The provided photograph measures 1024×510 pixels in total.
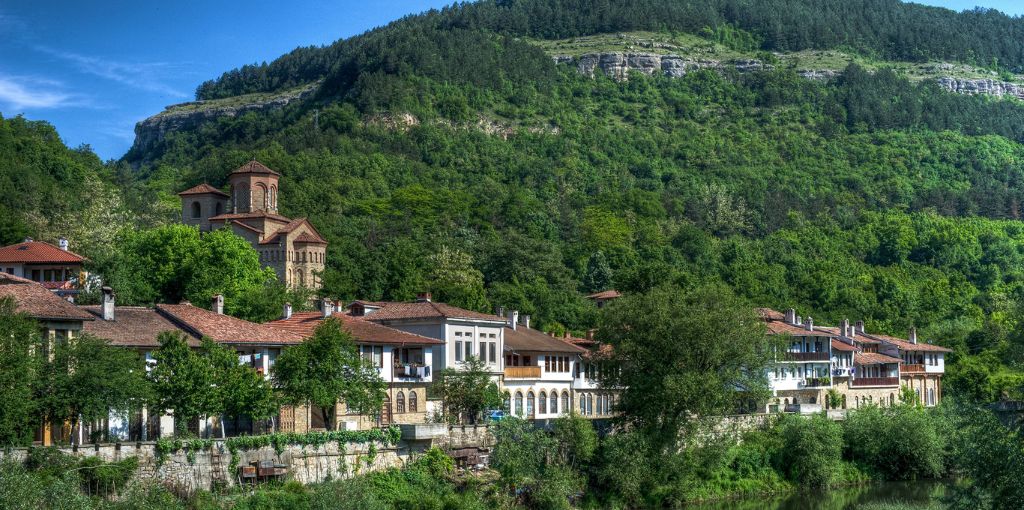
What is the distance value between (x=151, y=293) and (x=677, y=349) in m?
30.9

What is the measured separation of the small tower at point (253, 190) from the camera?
104706 mm

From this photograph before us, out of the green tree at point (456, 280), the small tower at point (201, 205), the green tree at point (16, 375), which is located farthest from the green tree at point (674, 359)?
the small tower at point (201, 205)

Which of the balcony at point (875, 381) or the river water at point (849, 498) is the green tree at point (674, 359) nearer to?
the river water at point (849, 498)

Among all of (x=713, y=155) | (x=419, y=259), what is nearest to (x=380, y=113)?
(x=713, y=155)

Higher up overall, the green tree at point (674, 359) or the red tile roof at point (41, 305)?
the red tile roof at point (41, 305)

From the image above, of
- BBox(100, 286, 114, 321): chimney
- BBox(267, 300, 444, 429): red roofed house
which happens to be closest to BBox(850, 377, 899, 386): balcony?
BBox(267, 300, 444, 429): red roofed house

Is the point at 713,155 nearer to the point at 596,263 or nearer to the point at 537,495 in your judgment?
the point at 596,263

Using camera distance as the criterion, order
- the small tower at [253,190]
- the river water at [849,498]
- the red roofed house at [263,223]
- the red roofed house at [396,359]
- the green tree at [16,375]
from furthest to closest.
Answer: the small tower at [253,190]
the red roofed house at [263,223]
the river water at [849,498]
the red roofed house at [396,359]
the green tree at [16,375]

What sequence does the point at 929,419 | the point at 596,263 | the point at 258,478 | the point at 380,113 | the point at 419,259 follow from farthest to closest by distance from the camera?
the point at 380,113 → the point at 596,263 → the point at 419,259 → the point at 929,419 → the point at 258,478

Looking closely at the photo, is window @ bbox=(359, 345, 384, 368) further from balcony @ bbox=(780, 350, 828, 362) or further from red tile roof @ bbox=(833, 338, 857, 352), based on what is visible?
red tile roof @ bbox=(833, 338, 857, 352)

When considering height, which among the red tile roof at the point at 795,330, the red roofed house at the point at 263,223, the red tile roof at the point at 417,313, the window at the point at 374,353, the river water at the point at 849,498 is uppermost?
the red roofed house at the point at 263,223

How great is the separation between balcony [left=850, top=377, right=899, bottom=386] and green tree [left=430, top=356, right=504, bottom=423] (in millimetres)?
37007

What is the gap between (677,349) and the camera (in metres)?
58.9

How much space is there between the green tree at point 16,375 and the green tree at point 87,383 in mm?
593
